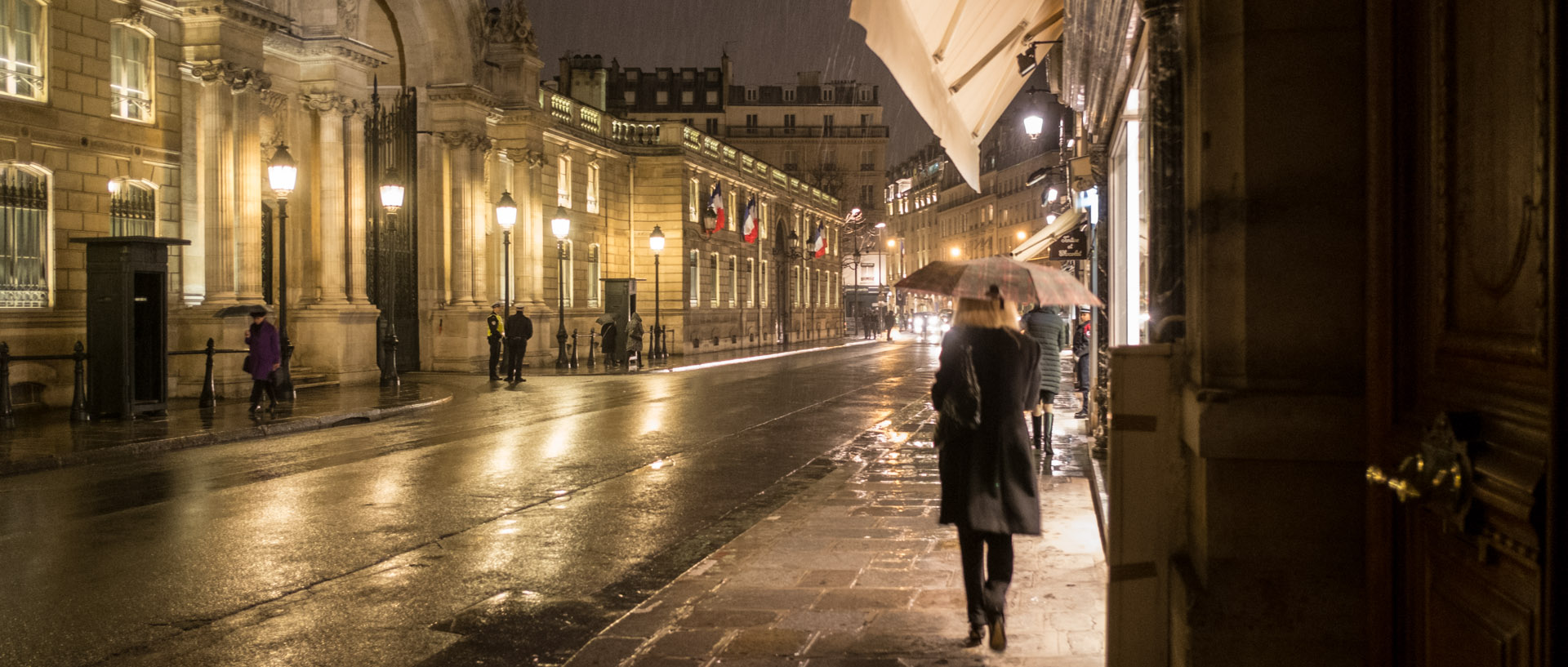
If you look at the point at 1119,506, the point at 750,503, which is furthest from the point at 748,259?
the point at 1119,506

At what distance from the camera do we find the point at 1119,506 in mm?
3812

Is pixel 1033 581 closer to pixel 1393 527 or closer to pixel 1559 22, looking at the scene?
pixel 1393 527

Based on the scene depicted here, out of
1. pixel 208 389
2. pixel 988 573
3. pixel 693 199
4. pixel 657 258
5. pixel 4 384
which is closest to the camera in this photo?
pixel 988 573

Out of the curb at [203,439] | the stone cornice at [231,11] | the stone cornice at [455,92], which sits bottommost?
the curb at [203,439]

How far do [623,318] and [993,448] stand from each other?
28278 mm

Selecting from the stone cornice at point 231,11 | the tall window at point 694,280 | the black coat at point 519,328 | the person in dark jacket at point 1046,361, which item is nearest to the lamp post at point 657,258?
the tall window at point 694,280

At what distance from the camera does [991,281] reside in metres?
6.27

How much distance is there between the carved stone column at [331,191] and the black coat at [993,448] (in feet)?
72.8

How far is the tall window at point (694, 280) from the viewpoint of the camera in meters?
48.0

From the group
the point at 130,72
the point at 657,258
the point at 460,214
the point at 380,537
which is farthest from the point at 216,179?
the point at 380,537

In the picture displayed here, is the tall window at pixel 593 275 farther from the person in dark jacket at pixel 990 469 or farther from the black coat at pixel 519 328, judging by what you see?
the person in dark jacket at pixel 990 469

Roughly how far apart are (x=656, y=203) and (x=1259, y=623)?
142 ft

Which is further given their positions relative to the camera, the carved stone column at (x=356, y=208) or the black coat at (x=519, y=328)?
the black coat at (x=519, y=328)

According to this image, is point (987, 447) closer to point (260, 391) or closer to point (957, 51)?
point (957, 51)
